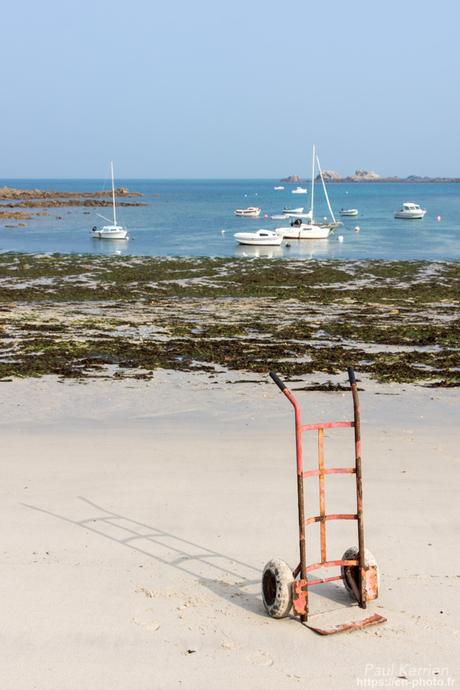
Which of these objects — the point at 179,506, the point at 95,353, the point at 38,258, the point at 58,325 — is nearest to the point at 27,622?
the point at 179,506

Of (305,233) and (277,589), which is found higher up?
(305,233)

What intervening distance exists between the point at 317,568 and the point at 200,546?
162 centimetres

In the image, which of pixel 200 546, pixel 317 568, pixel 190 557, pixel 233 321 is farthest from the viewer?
pixel 233 321

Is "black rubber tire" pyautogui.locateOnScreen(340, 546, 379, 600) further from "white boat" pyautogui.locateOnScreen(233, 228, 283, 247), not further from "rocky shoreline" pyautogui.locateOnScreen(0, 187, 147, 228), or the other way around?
"rocky shoreline" pyautogui.locateOnScreen(0, 187, 147, 228)

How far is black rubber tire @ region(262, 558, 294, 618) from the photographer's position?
5.77 m

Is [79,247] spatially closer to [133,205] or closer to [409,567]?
[409,567]

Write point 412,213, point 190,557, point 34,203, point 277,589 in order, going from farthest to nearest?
point 34,203 < point 412,213 < point 190,557 < point 277,589

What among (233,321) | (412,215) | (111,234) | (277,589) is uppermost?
(412,215)

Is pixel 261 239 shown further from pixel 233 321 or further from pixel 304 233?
pixel 233 321

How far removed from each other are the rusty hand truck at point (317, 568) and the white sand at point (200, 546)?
4.4 inches

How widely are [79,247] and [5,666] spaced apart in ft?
156

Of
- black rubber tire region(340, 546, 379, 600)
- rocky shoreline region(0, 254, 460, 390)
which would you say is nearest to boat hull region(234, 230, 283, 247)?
rocky shoreline region(0, 254, 460, 390)

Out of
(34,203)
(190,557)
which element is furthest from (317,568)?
(34,203)

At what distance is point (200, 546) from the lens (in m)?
7.28
